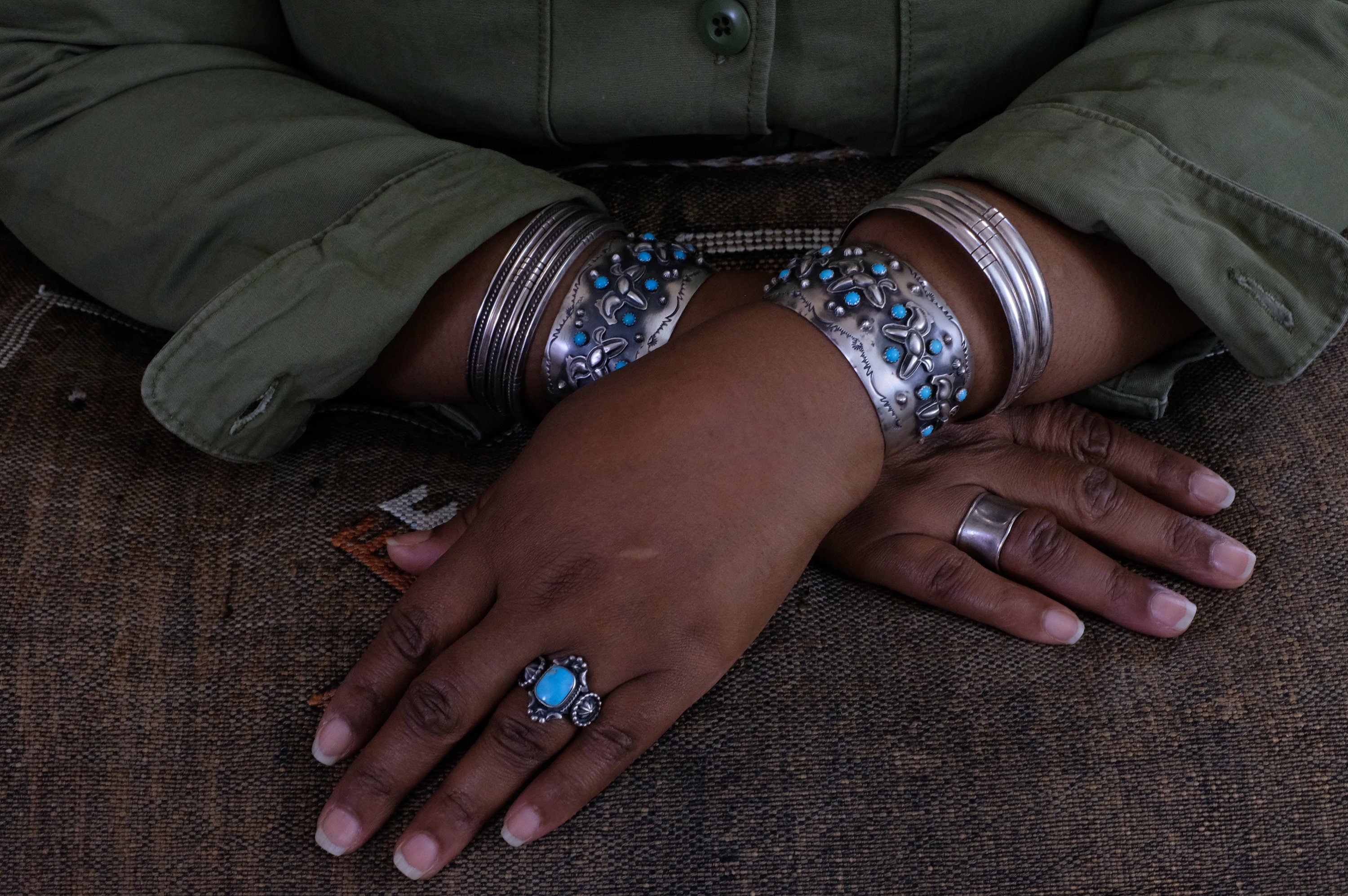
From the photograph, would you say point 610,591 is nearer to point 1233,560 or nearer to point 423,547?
point 423,547

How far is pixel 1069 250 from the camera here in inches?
25.6

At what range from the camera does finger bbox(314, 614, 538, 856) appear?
1.85ft

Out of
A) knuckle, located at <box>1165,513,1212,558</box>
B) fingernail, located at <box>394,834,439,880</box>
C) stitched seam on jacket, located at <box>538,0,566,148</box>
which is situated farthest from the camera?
stitched seam on jacket, located at <box>538,0,566,148</box>

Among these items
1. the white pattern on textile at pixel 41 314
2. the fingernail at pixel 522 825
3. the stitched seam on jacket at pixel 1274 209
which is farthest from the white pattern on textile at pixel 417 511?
the stitched seam on jacket at pixel 1274 209

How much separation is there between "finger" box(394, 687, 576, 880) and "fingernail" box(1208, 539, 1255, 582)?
445mm

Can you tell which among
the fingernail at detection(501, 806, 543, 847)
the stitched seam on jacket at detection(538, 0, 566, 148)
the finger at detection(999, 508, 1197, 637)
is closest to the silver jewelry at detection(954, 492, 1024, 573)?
the finger at detection(999, 508, 1197, 637)

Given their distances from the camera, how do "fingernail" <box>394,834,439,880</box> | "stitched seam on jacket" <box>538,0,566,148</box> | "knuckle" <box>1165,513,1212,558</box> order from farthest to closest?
"stitched seam on jacket" <box>538,0,566,148</box> < "knuckle" <box>1165,513,1212,558</box> < "fingernail" <box>394,834,439,880</box>

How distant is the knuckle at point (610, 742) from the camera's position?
1.84 feet

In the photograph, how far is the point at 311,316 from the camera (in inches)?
25.9

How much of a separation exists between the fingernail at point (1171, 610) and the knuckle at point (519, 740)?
405 mm

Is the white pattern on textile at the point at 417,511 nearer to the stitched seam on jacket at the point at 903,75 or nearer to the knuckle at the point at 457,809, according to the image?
the knuckle at the point at 457,809

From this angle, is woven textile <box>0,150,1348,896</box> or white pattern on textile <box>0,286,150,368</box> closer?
woven textile <box>0,150,1348,896</box>

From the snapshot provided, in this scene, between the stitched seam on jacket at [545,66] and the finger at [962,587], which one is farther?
the stitched seam on jacket at [545,66]

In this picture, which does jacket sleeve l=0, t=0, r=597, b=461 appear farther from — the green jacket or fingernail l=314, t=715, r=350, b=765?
fingernail l=314, t=715, r=350, b=765
